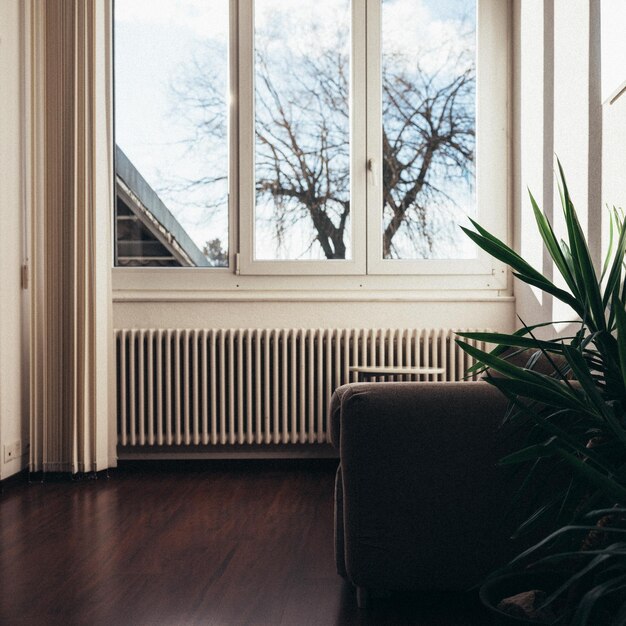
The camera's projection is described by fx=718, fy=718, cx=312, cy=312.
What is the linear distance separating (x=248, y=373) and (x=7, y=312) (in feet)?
4.12

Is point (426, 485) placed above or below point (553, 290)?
below

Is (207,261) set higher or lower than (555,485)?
higher

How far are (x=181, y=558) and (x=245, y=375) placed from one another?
5.34 feet

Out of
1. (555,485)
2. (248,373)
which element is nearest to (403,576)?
(555,485)

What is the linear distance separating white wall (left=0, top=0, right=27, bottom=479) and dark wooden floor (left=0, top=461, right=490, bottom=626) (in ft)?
1.17

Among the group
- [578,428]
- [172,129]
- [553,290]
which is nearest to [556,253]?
[553,290]

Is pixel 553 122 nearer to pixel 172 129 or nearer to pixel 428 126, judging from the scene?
pixel 428 126

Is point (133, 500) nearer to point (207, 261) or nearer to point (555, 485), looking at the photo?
point (207, 261)

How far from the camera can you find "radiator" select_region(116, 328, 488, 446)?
3.88 metres

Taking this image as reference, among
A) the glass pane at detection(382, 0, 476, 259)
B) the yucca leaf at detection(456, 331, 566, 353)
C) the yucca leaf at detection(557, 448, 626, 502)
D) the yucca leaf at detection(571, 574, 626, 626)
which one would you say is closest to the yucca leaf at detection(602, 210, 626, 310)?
the yucca leaf at detection(456, 331, 566, 353)

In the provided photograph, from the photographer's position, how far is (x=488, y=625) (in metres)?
1.87

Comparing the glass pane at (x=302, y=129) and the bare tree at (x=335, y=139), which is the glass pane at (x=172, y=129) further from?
the glass pane at (x=302, y=129)

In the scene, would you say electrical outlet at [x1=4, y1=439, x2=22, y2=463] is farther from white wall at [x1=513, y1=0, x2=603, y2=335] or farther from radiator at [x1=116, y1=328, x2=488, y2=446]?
white wall at [x1=513, y1=0, x2=603, y2=335]

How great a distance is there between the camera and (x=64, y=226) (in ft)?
12.1
